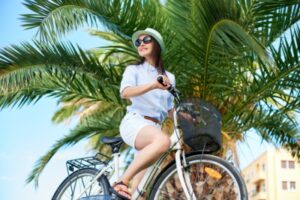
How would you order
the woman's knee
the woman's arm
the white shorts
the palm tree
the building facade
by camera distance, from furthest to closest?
the building facade < the palm tree < the white shorts < the woman's knee < the woman's arm

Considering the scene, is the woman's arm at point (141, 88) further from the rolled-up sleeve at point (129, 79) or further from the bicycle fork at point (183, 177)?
the bicycle fork at point (183, 177)

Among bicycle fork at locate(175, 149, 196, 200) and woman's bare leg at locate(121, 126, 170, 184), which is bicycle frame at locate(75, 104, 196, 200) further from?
woman's bare leg at locate(121, 126, 170, 184)

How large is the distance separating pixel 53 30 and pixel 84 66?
91cm

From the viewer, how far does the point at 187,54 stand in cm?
809

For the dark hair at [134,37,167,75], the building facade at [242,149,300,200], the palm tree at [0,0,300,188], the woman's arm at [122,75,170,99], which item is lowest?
the woman's arm at [122,75,170,99]

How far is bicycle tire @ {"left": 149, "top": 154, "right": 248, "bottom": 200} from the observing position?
14.0ft

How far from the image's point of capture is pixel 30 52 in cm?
809

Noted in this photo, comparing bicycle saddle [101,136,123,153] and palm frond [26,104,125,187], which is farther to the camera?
palm frond [26,104,125,187]

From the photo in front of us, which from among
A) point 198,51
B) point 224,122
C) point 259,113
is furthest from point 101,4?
point 259,113

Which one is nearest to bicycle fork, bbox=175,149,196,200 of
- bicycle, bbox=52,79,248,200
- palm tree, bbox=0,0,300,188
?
bicycle, bbox=52,79,248,200

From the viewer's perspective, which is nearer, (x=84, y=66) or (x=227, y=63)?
(x=227, y=63)

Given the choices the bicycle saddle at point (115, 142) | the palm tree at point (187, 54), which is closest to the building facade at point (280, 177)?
the palm tree at point (187, 54)

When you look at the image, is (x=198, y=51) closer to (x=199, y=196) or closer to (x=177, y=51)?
(x=177, y=51)

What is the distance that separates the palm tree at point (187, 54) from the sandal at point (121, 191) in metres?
2.77
